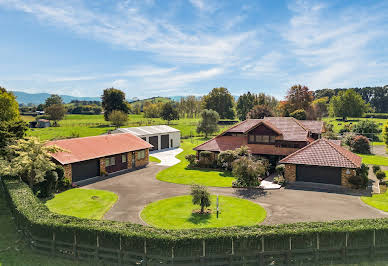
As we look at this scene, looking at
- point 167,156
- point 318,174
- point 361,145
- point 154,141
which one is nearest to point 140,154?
point 167,156

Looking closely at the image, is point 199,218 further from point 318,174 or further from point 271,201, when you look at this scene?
point 318,174

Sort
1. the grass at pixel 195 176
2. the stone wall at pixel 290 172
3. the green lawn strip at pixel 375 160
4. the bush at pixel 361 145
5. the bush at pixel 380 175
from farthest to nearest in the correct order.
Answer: the bush at pixel 361 145 → the green lawn strip at pixel 375 160 → the grass at pixel 195 176 → the stone wall at pixel 290 172 → the bush at pixel 380 175

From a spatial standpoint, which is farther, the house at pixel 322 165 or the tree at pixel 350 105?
the tree at pixel 350 105

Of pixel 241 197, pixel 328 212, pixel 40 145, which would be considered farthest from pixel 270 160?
pixel 40 145

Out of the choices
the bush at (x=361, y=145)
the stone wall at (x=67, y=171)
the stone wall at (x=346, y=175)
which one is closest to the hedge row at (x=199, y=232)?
the stone wall at (x=346, y=175)

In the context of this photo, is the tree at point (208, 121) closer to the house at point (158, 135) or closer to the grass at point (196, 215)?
the house at point (158, 135)

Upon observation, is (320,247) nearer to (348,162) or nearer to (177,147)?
(348,162)

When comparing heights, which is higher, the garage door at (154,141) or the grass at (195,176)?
the garage door at (154,141)

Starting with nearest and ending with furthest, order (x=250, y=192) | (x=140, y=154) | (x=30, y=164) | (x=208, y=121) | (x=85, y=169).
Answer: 1. (x=30, y=164)
2. (x=250, y=192)
3. (x=85, y=169)
4. (x=140, y=154)
5. (x=208, y=121)
